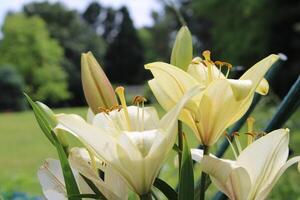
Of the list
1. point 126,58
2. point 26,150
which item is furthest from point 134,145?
point 126,58

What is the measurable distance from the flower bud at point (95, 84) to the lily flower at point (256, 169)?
8 cm

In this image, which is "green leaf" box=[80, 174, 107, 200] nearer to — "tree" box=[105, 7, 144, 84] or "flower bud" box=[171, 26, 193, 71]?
"flower bud" box=[171, 26, 193, 71]

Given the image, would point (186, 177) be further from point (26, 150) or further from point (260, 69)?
point (26, 150)

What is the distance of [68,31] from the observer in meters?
25.9

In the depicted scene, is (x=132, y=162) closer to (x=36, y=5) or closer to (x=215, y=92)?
(x=215, y=92)

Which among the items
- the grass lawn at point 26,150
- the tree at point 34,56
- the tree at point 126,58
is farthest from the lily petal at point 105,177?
the tree at point 126,58

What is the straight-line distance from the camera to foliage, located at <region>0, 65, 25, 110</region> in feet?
61.6

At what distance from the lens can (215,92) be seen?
39 cm

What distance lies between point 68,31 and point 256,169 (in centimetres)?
2591

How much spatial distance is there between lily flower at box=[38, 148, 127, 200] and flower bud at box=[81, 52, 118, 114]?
0.04m

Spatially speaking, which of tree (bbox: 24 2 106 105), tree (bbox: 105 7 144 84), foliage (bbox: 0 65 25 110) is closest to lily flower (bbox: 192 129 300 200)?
foliage (bbox: 0 65 25 110)

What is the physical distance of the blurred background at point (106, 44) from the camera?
13617 millimetres

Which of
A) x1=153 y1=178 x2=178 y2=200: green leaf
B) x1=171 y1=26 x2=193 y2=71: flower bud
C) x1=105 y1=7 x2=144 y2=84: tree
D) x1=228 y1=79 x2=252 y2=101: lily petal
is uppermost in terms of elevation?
x1=171 y1=26 x2=193 y2=71: flower bud

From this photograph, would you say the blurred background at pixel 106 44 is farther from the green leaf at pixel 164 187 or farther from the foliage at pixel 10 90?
the green leaf at pixel 164 187
